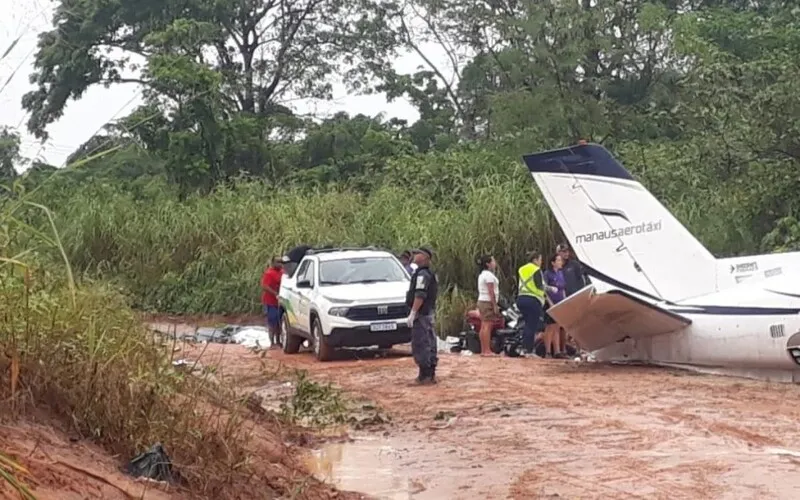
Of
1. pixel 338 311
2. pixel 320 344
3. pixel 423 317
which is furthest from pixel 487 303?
pixel 423 317

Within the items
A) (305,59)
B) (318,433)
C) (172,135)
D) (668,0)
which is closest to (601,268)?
(318,433)

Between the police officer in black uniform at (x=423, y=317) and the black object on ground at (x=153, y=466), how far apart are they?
23.9 feet

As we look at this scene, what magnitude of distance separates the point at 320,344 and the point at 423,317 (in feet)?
13.7

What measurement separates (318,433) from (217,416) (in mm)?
3775

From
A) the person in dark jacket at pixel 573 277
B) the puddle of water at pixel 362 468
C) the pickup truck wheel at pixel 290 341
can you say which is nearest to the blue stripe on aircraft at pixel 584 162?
the person in dark jacket at pixel 573 277

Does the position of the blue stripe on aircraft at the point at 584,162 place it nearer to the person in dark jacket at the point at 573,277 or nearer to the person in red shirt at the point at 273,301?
the person in dark jacket at the point at 573,277

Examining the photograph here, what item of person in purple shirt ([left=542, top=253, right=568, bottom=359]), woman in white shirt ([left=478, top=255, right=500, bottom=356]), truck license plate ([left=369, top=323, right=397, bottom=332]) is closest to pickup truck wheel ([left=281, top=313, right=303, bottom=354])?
truck license plate ([left=369, top=323, right=397, bottom=332])

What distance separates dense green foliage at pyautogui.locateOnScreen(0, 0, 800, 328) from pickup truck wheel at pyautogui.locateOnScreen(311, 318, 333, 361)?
11.1 feet

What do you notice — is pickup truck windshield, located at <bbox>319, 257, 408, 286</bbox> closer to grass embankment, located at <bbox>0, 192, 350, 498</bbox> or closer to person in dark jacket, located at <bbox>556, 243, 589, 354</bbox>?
person in dark jacket, located at <bbox>556, 243, 589, 354</bbox>

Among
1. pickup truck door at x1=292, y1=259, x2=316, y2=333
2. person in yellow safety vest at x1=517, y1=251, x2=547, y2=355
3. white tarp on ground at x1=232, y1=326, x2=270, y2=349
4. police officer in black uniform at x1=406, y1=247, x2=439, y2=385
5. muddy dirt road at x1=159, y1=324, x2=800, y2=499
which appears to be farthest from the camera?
white tarp on ground at x1=232, y1=326, x2=270, y2=349

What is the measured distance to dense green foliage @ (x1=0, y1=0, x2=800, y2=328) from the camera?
21.1m

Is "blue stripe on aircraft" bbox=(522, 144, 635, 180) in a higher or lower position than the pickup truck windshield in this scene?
higher

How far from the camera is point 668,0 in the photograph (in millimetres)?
36750

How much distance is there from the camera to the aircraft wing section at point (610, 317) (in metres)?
13.6
